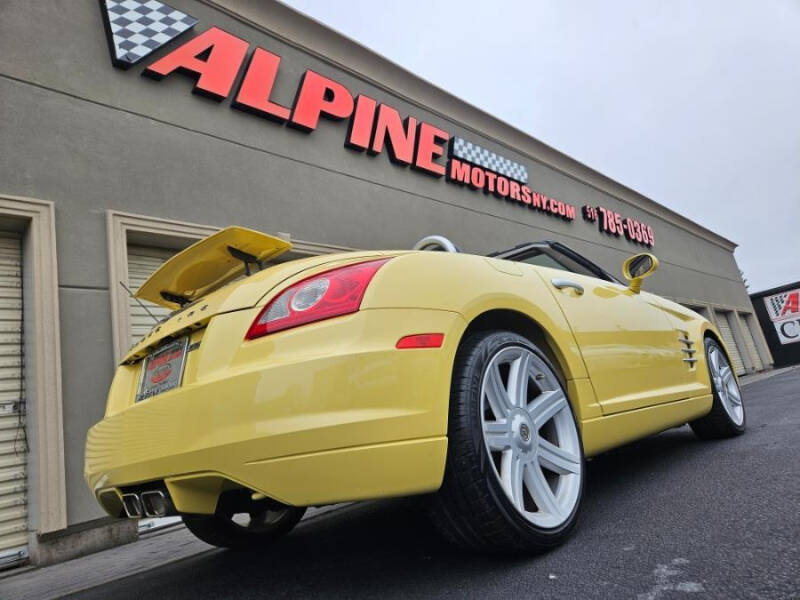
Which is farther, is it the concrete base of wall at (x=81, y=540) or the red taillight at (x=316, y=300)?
the concrete base of wall at (x=81, y=540)

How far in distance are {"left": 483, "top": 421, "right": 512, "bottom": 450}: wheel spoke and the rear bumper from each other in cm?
22

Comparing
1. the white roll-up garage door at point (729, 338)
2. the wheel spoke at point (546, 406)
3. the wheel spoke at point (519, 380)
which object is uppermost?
the white roll-up garage door at point (729, 338)

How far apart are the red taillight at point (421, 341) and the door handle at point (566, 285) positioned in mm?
949

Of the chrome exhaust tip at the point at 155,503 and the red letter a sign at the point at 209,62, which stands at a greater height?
the red letter a sign at the point at 209,62

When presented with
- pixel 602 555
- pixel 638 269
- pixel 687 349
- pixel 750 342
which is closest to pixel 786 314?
pixel 750 342

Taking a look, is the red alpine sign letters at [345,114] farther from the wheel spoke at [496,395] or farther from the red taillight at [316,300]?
the wheel spoke at [496,395]

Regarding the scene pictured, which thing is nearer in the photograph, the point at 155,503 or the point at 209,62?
the point at 155,503

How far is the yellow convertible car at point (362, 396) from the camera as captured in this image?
135cm

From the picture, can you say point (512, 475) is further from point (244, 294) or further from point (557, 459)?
point (244, 294)

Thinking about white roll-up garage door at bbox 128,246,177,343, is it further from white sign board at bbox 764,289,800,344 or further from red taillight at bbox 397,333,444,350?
white sign board at bbox 764,289,800,344

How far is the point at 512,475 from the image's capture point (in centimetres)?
162

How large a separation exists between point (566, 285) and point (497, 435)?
101 centimetres

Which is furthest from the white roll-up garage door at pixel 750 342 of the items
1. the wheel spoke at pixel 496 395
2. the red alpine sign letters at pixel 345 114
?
the wheel spoke at pixel 496 395

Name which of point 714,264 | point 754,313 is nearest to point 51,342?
point 714,264
